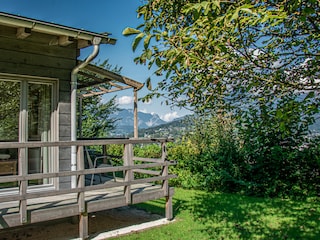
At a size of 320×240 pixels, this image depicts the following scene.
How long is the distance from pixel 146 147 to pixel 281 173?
5.02 meters

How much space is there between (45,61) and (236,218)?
477 cm

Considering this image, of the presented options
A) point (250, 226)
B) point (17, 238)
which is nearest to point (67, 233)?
point (17, 238)

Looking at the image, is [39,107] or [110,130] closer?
[39,107]

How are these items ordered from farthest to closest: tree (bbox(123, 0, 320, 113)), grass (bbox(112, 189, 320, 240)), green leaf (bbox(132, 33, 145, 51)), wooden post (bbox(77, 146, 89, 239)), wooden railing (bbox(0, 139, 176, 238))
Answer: grass (bbox(112, 189, 320, 240))
wooden post (bbox(77, 146, 89, 239))
wooden railing (bbox(0, 139, 176, 238))
tree (bbox(123, 0, 320, 113))
green leaf (bbox(132, 33, 145, 51))

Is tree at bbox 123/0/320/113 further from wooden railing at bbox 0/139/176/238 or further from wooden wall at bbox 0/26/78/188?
wooden wall at bbox 0/26/78/188

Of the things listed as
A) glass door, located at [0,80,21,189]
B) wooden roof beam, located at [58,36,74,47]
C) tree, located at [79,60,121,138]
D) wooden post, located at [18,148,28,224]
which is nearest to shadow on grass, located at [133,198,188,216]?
glass door, located at [0,80,21,189]

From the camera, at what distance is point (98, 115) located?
790 inches

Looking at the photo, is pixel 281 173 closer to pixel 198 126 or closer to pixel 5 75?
pixel 198 126

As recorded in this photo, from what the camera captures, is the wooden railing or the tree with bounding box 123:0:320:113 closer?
the tree with bounding box 123:0:320:113

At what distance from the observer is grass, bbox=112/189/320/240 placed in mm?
5488

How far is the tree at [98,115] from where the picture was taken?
16.7 m

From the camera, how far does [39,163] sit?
19.3ft

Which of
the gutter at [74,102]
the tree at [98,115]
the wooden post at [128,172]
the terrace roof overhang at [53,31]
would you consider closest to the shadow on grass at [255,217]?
the wooden post at [128,172]

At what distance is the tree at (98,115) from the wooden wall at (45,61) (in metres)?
10.3
